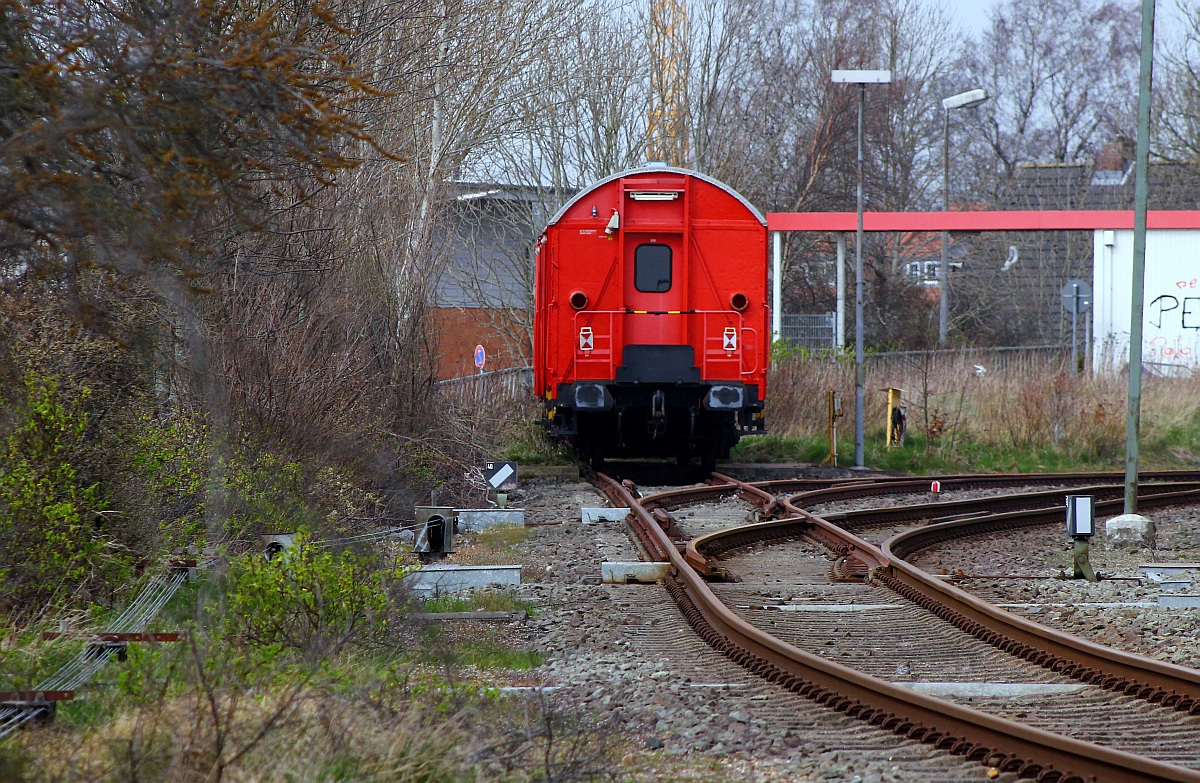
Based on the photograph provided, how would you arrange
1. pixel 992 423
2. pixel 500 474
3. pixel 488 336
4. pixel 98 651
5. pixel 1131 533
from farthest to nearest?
1. pixel 488 336
2. pixel 992 423
3. pixel 500 474
4. pixel 1131 533
5. pixel 98 651

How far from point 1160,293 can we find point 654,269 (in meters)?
19.9

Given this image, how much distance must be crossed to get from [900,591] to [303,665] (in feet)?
15.3

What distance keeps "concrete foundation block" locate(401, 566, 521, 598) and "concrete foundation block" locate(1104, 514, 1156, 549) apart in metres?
6.13

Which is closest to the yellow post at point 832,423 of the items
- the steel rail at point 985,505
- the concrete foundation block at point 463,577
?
the steel rail at point 985,505

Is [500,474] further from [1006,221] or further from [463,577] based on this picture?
[1006,221]

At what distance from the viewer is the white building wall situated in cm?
3025

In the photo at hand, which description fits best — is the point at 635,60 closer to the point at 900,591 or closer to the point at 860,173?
the point at 860,173

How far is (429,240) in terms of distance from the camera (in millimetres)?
15523

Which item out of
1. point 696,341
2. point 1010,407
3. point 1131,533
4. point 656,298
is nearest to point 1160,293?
point 1010,407

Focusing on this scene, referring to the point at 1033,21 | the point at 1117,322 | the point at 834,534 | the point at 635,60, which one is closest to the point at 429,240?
the point at 834,534

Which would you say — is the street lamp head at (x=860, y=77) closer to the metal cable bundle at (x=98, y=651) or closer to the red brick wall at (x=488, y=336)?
the red brick wall at (x=488, y=336)

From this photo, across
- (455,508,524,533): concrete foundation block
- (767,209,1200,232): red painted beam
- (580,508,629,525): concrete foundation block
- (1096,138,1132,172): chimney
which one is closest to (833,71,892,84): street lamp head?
(580,508,629,525): concrete foundation block

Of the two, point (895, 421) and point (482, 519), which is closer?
point (482, 519)

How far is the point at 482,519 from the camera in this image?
1198 cm
